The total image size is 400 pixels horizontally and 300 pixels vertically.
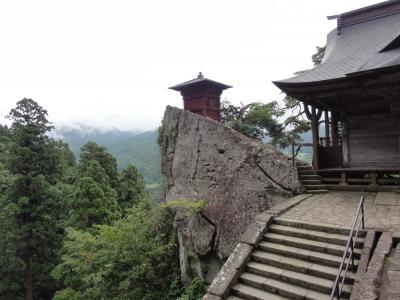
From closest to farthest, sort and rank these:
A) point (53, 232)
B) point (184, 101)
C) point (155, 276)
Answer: point (155, 276)
point (184, 101)
point (53, 232)

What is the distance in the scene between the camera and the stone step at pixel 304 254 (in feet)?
20.9

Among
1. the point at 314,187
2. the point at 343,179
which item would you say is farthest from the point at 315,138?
the point at 314,187

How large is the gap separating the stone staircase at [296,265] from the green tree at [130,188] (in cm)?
1890

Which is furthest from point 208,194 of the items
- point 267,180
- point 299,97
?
point 299,97

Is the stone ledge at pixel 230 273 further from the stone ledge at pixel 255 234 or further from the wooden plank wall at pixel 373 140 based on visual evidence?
the wooden plank wall at pixel 373 140

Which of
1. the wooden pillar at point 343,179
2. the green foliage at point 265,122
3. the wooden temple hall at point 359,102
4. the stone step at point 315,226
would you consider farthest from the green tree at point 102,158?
the stone step at point 315,226

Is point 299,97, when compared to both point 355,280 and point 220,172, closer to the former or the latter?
point 220,172

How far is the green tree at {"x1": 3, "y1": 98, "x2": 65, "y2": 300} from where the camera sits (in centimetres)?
1941

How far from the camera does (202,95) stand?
1488 cm

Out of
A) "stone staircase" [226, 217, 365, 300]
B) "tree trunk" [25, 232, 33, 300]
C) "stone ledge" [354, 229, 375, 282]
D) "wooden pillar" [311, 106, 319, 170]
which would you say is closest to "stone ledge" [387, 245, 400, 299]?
"stone ledge" [354, 229, 375, 282]

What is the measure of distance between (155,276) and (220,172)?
15.4ft

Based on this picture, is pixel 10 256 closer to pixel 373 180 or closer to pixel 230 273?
pixel 230 273

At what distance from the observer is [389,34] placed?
12602mm

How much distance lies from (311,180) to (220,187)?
3.63m
